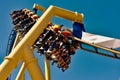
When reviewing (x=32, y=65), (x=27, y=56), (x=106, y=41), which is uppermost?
(x=27, y=56)

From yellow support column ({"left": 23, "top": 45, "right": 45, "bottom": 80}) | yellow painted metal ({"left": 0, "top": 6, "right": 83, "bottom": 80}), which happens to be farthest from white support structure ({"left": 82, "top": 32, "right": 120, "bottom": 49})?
yellow support column ({"left": 23, "top": 45, "right": 45, "bottom": 80})

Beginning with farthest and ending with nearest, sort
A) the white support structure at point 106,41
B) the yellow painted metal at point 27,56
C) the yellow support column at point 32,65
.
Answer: the white support structure at point 106,41, the yellow support column at point 32,65, the yellow painted metal at point 27,56

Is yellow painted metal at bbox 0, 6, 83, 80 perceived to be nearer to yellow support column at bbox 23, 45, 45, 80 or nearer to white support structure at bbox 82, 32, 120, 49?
yellow support column at bbox 23, 45, 45, 80

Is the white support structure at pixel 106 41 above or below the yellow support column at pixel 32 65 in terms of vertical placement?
below

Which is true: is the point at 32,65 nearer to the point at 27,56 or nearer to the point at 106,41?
the point at 27,56

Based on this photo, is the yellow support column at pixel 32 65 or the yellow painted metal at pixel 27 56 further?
the yellow support column at pixel 32 65

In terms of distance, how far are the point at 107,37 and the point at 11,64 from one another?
274 inches

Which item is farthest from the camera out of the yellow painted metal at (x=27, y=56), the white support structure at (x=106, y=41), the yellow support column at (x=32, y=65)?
the white support structure at (x=106, y=41)

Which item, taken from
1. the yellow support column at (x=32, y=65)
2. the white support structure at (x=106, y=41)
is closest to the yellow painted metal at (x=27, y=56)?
the yellow support column at (x=32, y=65)

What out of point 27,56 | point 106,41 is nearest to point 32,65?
point 27,56

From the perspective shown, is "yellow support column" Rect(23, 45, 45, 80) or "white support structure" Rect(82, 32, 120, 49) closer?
"yellow support column" Rect(23, 45, 45, 80)

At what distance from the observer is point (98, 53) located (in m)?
10.8

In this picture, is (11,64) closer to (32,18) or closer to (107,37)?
(32,18)

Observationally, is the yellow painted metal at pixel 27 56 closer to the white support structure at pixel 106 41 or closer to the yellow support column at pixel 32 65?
the yellow support column at pixel 32 65
